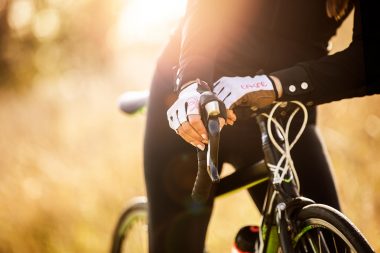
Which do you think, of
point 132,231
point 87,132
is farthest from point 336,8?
point 87,132

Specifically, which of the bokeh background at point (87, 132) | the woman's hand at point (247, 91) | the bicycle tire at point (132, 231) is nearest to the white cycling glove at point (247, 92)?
the woman's hand at point (247, 91)

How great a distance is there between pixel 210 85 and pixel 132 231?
165 centimetres

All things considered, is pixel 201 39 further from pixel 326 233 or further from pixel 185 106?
pixel 326 233

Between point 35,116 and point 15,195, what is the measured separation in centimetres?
276

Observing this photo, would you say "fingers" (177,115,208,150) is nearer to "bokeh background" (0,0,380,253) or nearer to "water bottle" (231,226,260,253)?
"water bottle" (231,226,260,253)

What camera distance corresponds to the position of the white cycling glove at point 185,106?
105 cm

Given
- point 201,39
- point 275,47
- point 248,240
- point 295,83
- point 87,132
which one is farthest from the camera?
point 87,132

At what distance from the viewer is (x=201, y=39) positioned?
1.22m

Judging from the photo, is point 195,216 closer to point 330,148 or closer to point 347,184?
point 347,184

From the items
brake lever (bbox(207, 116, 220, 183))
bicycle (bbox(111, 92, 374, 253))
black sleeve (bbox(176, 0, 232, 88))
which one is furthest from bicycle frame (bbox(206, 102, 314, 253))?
brake lever (bbox(207, 116, 220, 183))

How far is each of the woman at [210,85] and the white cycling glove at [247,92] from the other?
0.01 m

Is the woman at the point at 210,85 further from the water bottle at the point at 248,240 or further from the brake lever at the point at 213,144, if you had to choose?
the water bottle at the point at 248,240

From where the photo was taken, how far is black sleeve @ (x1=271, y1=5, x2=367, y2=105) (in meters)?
1.08

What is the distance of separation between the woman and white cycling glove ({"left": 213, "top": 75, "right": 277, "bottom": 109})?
13 mm
